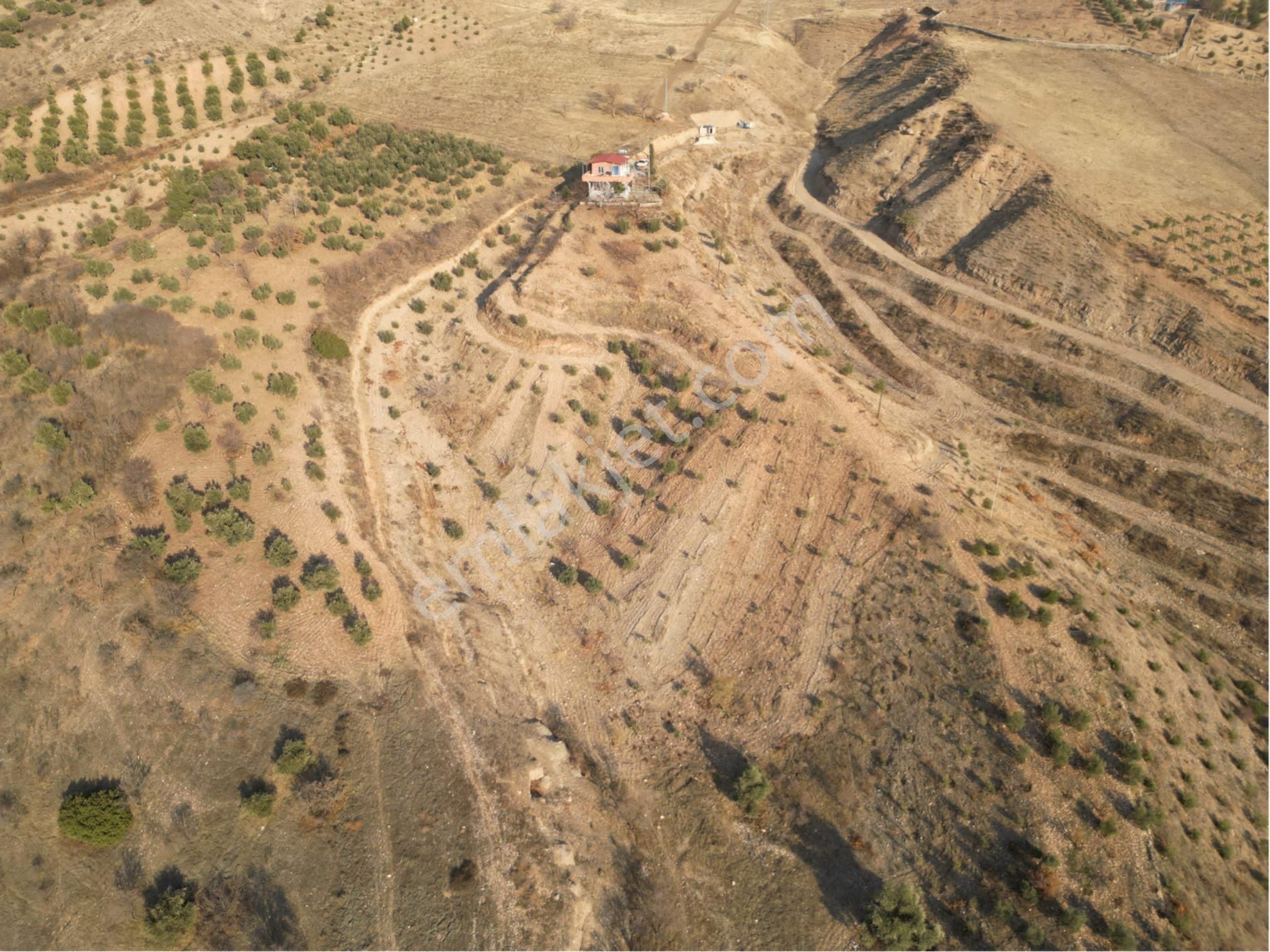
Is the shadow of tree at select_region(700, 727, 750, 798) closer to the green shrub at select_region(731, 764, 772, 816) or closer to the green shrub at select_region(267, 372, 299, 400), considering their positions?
the green shrub at select_region(731, 764, 772, 816)

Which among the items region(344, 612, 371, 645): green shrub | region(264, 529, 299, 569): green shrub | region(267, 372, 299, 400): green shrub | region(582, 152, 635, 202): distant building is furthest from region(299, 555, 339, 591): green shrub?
region(582, 152, 635, 202): distant building

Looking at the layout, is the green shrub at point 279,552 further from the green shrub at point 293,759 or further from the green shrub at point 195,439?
the green shrub at point 293,759

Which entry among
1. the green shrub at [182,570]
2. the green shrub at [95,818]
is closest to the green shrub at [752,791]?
the green shrub at [95,818]

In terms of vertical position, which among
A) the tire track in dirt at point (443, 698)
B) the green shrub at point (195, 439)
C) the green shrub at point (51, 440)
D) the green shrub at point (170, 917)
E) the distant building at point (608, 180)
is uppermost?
the distant building at point (608, 180)

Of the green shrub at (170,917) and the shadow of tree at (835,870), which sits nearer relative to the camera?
the green shrub at (170,917)

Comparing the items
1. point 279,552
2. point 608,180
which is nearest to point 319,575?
point 279,552

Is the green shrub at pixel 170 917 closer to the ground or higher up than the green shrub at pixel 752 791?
closer to the ground

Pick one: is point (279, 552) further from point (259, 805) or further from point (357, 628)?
point (259, 805)

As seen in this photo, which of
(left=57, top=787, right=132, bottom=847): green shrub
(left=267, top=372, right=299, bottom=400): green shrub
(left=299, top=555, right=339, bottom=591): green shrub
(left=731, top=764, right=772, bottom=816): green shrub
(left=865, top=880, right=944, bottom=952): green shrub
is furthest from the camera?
(left=267, top=372, right=299, bottom=400): green shrub
